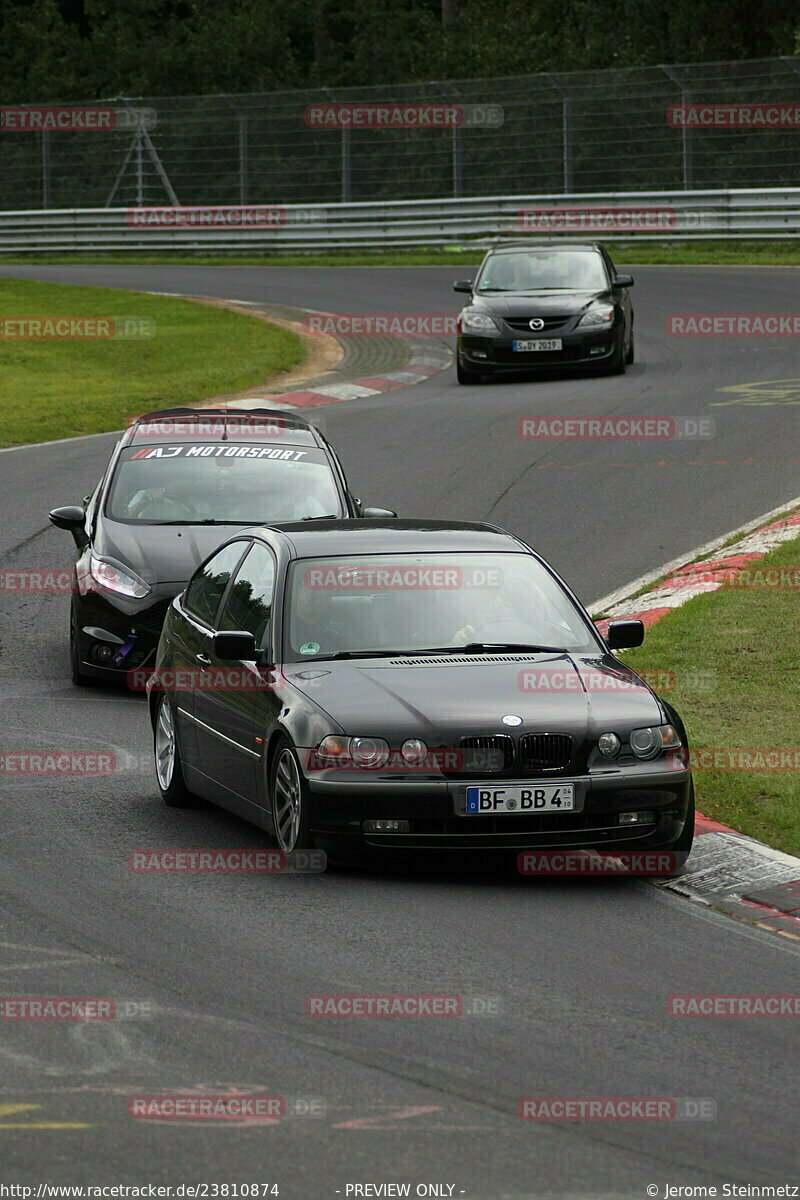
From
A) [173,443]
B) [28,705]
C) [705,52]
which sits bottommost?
[28,705]

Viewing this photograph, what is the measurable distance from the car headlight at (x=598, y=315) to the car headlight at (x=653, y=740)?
645 inches

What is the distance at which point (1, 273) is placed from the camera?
4125 centimetres

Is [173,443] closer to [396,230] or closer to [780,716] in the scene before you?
[780,716]

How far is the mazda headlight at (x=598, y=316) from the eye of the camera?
24.0 m

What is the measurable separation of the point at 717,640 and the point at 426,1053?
6.73 meters

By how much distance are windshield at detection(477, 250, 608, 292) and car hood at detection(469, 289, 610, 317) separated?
1.01 feet

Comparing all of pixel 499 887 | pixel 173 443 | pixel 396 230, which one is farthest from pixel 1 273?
pixel 499 887

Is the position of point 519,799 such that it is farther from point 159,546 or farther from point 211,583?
point 159,546

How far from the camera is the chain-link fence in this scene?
38.2m
